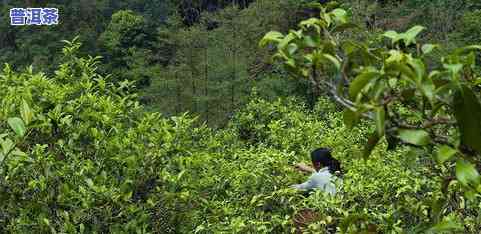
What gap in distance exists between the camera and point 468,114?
84 centimetres

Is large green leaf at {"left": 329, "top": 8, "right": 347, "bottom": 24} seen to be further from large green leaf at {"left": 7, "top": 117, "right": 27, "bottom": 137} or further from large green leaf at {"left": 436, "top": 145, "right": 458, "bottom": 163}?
large green leaf at {"left": 7, "top": 117, "right": 27, "bottom": 137}

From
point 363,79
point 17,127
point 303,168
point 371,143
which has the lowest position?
point 303,168

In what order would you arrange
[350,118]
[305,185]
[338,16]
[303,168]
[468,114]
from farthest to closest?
[303,168] → [305,185] → [338,16] → [350,118] → [468,114]

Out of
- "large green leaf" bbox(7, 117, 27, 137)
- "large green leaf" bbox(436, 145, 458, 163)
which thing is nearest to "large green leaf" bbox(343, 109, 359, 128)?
"large green leaf" bbox(436, 145, 458, 163)

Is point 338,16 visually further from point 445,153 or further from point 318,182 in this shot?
point 318,182

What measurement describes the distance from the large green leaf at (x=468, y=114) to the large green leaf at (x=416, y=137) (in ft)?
0.21

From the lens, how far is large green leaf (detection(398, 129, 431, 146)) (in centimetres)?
92

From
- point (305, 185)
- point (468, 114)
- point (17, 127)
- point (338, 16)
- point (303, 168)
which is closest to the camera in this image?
point (468, 114)

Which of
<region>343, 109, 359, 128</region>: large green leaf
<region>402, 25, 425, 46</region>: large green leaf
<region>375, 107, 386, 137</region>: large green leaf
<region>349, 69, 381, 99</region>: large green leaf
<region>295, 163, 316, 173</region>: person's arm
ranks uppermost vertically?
<region>402, 25, 425, 46</region>: large green leaf

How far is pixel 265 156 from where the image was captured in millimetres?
3316

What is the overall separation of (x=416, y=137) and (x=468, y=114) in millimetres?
100

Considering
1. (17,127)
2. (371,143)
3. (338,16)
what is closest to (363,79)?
(371,143)

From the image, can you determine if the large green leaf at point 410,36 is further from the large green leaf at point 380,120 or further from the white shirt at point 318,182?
the white shirt at point 318,182

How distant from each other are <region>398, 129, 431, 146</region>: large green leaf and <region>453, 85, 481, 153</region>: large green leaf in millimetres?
65
